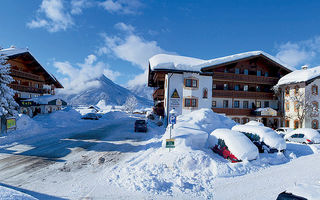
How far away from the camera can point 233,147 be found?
9578 mm

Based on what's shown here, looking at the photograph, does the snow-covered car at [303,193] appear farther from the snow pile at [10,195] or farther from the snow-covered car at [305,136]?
the snow-covered car at [305,136]

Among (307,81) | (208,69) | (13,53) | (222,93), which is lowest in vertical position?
(222,93)

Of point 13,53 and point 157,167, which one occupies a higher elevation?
point 13,53

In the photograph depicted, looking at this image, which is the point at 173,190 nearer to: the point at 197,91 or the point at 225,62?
the point at 197,91

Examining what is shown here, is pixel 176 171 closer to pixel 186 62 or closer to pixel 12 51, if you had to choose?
pixel 186 62

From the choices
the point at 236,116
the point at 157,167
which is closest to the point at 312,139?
the point at 236,116

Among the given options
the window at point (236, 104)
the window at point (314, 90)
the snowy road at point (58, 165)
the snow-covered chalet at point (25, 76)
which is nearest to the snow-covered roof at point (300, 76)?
the window at point (314, 90)

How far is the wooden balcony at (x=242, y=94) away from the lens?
25644 mm

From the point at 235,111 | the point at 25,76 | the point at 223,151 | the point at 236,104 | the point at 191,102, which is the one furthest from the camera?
the point at 25,76

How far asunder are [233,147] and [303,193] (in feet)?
17.5

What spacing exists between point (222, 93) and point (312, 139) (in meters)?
12.3

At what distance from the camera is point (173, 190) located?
6.48m

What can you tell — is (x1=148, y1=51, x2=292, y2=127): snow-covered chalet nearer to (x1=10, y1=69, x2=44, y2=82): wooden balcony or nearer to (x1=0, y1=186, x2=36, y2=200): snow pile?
(x1=0, y1=186, x2=36, y2=200): snow pile

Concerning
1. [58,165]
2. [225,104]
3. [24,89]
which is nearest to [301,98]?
[225,104]
